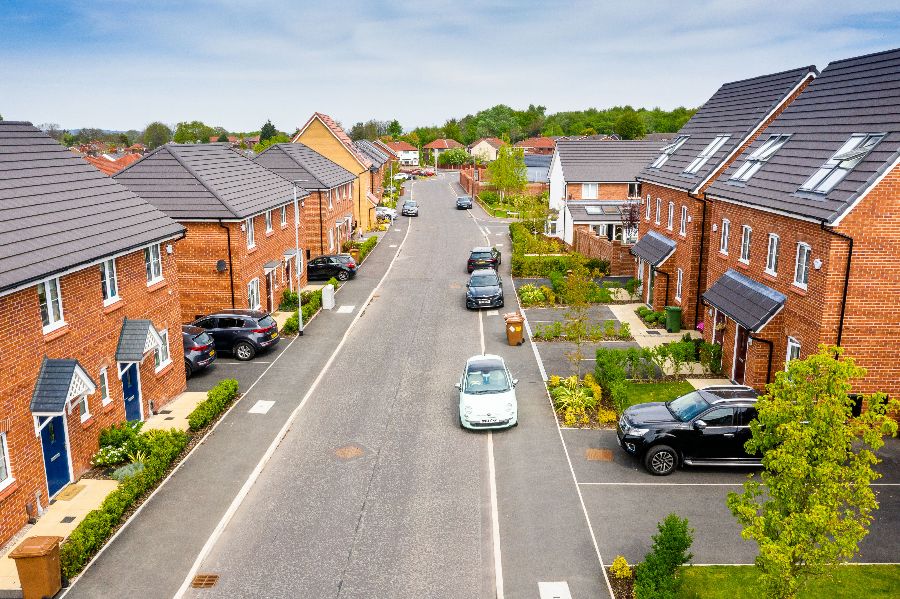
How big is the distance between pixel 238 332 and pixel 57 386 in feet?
36.0

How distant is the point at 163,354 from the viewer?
2114 centimetres

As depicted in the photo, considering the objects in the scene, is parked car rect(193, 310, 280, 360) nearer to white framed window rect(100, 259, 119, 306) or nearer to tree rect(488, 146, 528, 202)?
white framed window rect(100, 259, 119, 306)

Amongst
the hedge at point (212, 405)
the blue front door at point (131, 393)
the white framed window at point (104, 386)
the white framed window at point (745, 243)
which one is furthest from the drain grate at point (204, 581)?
the white framed window at point (745, 243)

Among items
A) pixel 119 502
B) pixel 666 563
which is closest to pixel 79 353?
pixel 119 502

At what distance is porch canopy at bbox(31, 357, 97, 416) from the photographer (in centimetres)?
1417

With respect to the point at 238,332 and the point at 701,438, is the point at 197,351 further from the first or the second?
the point at 701,438

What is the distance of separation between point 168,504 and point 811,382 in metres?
13.5

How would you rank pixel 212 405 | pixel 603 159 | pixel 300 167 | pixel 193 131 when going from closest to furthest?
pixel 212 405 < pixel 300 167 < pixel 603 159 < pixel 193 131

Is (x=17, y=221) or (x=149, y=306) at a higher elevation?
(x=17, y=221)

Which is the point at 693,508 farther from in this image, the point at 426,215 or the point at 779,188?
the point at 426,215

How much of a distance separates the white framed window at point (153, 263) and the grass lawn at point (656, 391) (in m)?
15.4

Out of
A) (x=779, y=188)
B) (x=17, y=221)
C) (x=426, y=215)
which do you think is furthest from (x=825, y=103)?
(x=426, y=215)

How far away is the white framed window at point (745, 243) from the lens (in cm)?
2297

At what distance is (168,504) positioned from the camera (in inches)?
596
